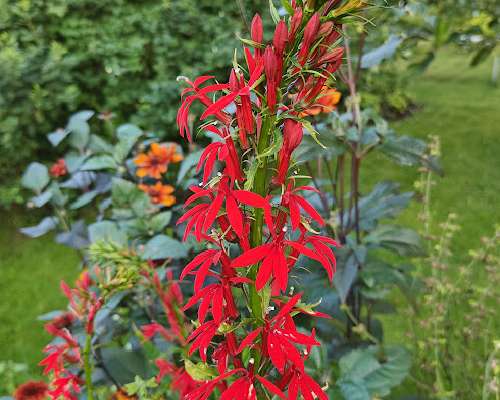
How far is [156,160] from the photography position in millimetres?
2033

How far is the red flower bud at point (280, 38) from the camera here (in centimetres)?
56

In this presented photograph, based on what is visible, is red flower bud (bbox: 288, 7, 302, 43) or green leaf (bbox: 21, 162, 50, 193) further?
green leaf (bbox: 21, 162, 50, 193)

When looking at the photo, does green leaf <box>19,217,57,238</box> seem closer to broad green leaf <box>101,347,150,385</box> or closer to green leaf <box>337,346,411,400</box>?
broad green leaf <box>101,347,150,385</box>

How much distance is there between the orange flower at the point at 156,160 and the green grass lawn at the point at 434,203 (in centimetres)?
135

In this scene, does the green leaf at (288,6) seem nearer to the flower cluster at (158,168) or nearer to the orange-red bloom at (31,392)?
the orange-red bloom at (31,392)

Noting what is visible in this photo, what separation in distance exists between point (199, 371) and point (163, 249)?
2.78 ft

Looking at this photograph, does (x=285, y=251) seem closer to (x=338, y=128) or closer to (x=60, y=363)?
(x=60, y=363)

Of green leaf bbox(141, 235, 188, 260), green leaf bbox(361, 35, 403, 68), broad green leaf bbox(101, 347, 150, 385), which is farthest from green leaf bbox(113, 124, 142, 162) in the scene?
green leaf bbox(361, 35, 403, 68)

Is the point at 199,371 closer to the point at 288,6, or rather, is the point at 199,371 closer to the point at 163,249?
the point at 288,6

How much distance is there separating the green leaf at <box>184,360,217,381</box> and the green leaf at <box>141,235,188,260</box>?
2.54 ft


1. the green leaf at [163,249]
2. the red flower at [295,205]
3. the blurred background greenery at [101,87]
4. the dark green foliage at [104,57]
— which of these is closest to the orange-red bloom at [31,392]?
the green leaf at [163,249]

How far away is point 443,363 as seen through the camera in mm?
1973

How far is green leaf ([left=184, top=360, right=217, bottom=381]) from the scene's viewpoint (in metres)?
0.70

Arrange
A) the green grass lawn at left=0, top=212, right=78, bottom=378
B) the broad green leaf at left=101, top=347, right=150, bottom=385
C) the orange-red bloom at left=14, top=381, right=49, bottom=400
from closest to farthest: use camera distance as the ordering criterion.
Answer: the orange-red bloom at left=14, top=381, right=49, bottom=400
the broad green leaf at left=101, top=347, right=150, bottom=385
the green grass lawn at left=0, top=212, right=78, bottom=378
